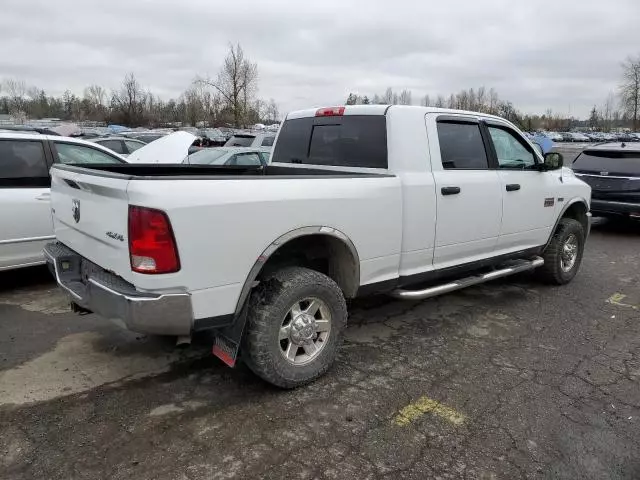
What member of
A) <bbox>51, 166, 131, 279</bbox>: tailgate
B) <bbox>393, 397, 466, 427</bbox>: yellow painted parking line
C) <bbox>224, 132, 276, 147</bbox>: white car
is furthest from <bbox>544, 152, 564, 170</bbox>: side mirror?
<bbox>224, 132, 276, 147</bbox>: white car

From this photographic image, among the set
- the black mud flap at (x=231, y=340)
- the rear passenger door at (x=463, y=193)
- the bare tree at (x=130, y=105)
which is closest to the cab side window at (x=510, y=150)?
the rear passenger door at (x=463, y=193)

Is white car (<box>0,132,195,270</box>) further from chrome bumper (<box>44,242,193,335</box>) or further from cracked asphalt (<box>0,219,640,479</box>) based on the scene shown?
chrome bumper (<box>44,242,193,335</box>)

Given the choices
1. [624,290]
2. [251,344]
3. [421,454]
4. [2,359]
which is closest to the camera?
[421,454]

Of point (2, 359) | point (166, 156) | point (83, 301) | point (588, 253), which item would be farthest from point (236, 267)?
point (588, 253)

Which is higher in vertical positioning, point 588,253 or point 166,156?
point 166,156

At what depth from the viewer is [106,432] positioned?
3049mm

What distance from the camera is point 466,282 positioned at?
15.4 feet

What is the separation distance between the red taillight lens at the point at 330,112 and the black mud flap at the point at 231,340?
212cm

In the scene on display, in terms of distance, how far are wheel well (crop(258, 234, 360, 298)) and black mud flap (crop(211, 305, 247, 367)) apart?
427mm

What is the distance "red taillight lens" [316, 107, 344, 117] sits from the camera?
4.59 metres

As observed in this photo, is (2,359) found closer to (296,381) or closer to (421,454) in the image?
(296,381)

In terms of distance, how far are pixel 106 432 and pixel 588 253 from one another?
759 centimetres

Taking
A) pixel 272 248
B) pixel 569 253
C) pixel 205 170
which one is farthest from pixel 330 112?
pixel 569 253

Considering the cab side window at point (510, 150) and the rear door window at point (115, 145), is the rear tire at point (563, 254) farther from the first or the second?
the rear door window at point (115, 145)
